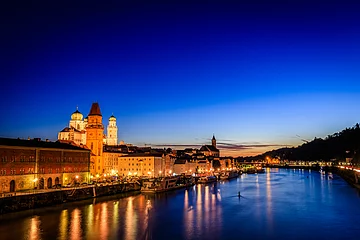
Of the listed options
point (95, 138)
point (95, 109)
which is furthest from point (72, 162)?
point (95, 109)

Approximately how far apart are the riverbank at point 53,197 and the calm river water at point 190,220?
1.27 metres

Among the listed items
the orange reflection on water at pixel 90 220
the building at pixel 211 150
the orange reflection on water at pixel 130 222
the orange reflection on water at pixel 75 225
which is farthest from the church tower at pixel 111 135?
the orange reflection on water at pixel 75 225

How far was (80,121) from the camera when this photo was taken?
96562mm

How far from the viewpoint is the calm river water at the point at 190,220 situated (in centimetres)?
2769

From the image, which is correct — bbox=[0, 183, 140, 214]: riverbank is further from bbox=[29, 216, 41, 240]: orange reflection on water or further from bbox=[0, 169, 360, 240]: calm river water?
bbox=[29, 216, 41, 240]: orange reflection on water

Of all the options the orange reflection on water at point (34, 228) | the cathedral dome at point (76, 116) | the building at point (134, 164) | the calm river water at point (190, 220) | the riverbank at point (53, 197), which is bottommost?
the calm river water at point (190, 220)

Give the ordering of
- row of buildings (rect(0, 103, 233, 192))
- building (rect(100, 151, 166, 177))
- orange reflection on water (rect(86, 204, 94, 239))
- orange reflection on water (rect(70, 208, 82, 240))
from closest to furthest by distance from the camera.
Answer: orange reflection on water (rect(70, 208, 82, 240)) → orange reflection on water (rect(86, 204, 94, 239)) → row of buildings (rect(0, 103, 233, 192)) → building (rect(100, 151, 166, 177))

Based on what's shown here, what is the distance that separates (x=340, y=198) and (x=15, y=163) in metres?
40.0

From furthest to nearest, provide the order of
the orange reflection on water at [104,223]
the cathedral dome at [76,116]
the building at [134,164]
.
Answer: the cathedral dome at [76,116]
the building at [134,164]
the orange reflection on water at [104,223]

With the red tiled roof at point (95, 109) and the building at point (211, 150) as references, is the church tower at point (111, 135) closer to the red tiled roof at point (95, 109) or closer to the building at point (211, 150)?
the red tiled roof at point (95, 109)

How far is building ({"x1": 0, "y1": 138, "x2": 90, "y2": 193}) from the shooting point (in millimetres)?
39969

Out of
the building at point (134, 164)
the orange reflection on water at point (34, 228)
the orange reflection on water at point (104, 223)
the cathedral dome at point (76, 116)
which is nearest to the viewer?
the orange reflection on water at point (34, 228)

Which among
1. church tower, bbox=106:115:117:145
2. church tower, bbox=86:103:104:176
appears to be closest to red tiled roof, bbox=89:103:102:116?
church tower, bbox=86:103:104:176

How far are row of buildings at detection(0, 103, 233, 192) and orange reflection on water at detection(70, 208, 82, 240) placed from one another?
9.15m
